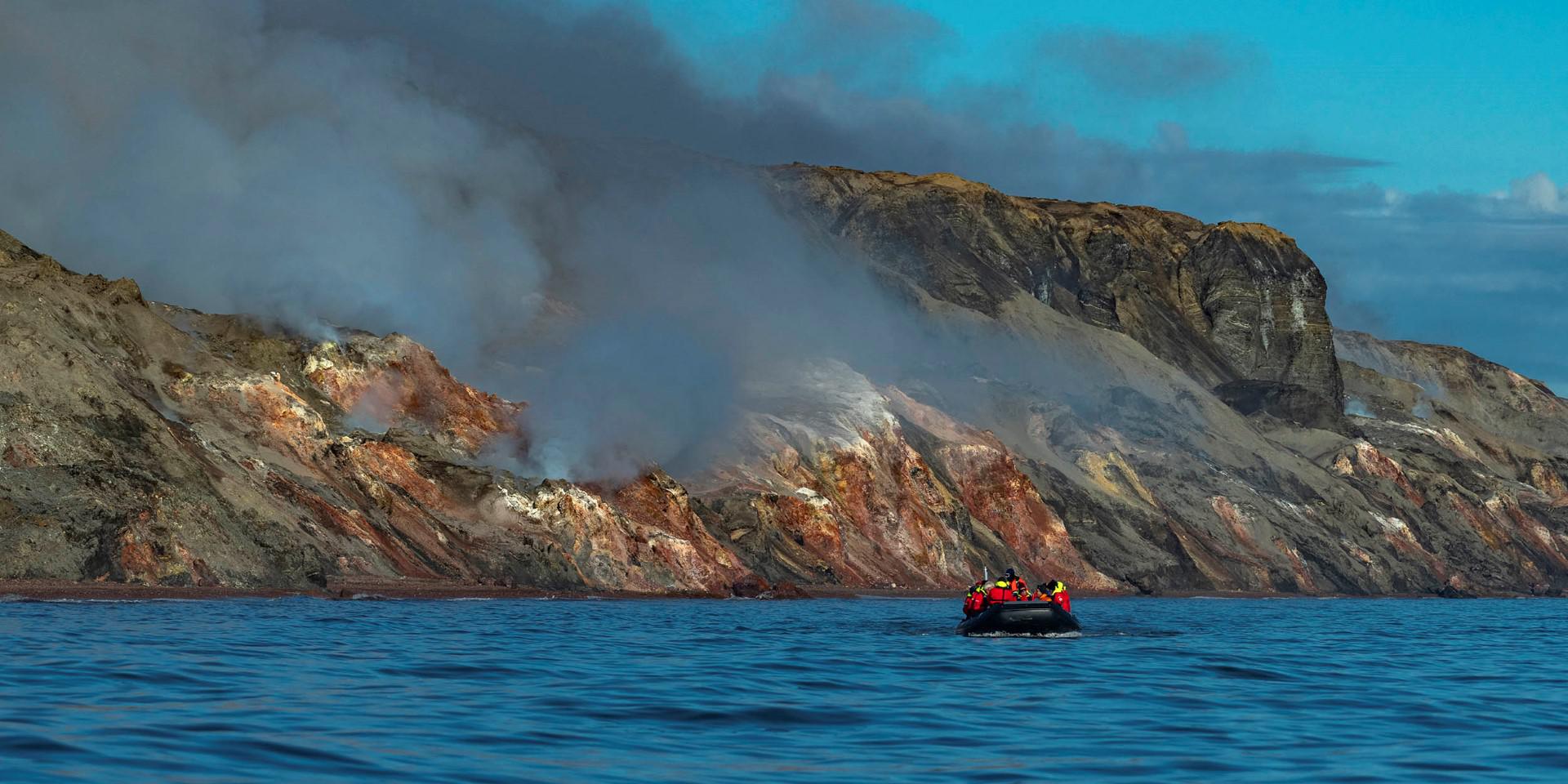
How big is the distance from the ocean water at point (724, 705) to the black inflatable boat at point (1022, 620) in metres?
0.66

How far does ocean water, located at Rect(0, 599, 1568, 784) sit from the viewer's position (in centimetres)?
2847

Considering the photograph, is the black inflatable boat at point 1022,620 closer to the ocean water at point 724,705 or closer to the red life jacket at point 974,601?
the ocean water at point 724,705

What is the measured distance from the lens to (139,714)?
32562 mm

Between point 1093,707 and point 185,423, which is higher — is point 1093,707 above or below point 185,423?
below

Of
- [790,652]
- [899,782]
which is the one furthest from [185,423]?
[899,782]

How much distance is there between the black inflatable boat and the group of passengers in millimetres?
914

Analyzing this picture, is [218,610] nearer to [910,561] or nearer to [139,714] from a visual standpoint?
[139,714]

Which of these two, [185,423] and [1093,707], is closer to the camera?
[1093,707]

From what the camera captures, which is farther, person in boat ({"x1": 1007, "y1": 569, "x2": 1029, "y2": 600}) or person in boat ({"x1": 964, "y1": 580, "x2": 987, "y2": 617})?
person in boat ({"x1": 1007, "y1": 569, "x2": 1029, "y2": 600})

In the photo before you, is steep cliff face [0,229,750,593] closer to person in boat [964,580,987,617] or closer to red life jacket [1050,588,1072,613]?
person in boat [964,580,987,617]

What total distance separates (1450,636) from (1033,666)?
41.7m

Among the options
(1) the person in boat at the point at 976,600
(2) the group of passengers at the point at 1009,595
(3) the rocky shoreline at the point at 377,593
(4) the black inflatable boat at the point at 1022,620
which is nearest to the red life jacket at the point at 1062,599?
(2) the group of passengers at the point at 1009,595

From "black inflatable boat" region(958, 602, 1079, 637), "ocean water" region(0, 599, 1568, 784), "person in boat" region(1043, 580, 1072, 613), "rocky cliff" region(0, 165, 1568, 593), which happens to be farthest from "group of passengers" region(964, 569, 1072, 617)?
"rocky cliff" region(0, 165, 1568, 593)

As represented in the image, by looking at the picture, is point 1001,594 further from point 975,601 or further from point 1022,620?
point 1022,620
